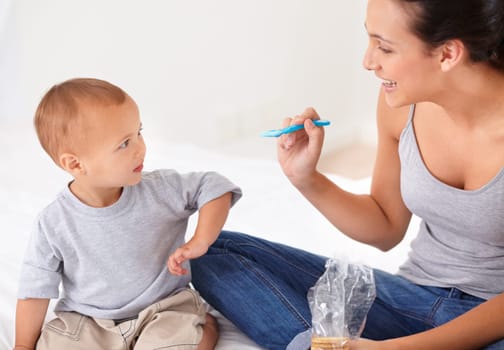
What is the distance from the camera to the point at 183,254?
53.7 inches

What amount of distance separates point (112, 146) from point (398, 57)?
0.51 meters

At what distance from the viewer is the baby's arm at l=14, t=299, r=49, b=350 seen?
1.43 meters

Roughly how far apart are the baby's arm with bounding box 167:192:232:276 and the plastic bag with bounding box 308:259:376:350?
0.21 meters

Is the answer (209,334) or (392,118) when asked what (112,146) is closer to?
(209,334)

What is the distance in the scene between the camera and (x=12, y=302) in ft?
5.36

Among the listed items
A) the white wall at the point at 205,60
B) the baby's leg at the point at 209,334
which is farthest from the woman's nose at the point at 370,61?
the white wall at the point at 205,60

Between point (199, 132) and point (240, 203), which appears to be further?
point (199, 132)

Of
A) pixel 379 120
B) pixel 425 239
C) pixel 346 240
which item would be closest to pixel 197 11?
pixel 346 240

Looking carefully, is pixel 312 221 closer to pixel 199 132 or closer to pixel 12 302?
pixel 12 302

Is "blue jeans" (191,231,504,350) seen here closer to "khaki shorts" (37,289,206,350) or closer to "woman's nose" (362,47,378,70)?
"khaki shorts" (37,289,206,350)

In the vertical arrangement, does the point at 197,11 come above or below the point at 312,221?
above

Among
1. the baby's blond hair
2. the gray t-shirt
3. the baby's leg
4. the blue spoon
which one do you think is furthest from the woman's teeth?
the baby's leg

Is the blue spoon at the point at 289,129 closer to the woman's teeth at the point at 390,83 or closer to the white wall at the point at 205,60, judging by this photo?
the woman's teeth at the point at 390,83

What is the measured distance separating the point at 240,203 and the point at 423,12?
100cm
